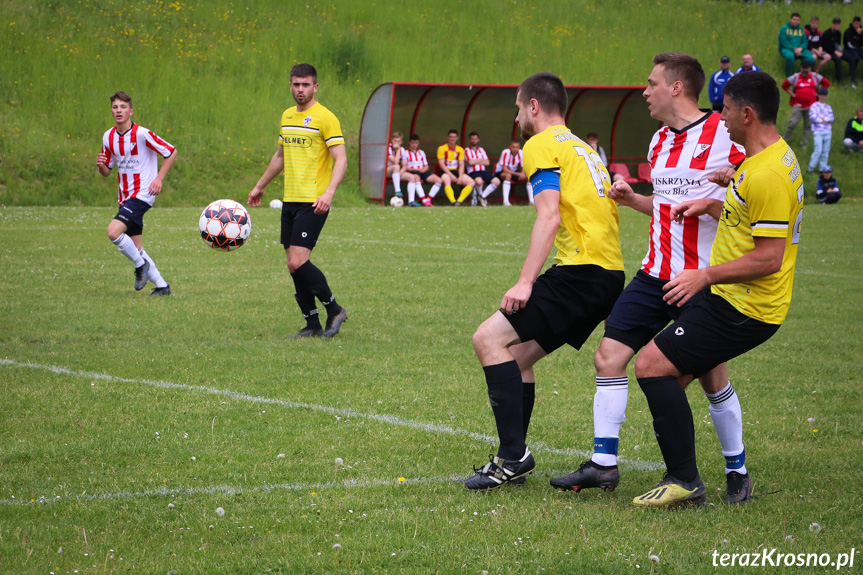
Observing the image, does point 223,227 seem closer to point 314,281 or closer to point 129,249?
point 314,281

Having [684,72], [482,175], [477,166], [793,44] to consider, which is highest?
[793,44]

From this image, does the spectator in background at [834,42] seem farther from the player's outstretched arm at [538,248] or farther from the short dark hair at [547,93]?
the player's outstretched arm at [538,248]

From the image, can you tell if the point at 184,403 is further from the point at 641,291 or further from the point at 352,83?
the point at 352,83

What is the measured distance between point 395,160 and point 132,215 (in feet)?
45.4

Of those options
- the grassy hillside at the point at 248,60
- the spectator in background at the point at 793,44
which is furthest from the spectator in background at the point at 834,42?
the grassy hillside at the point at 248,60

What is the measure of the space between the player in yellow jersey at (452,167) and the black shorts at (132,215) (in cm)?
1451

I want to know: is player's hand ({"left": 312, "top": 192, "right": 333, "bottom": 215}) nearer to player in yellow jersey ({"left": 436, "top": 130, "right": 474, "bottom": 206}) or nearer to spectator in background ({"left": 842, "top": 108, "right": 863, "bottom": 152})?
player in yellow jersey ({"left": 436, "top": 130, "right": 474, "bottom": 206})

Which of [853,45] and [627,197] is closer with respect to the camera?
[627,197]

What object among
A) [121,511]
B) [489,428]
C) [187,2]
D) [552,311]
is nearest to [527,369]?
[552,311]

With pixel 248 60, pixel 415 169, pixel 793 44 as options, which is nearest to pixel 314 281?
pixel 415 169

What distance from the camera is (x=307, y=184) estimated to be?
8383 millimetres

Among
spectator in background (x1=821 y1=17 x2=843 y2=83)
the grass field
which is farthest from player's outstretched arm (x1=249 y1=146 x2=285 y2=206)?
spectator in background (x1=821 y1=17 x2=843 y2=83)

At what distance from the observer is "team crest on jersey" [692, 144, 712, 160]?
4508 mm

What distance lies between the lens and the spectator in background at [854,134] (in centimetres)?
2836
